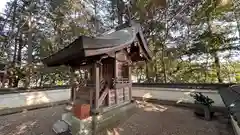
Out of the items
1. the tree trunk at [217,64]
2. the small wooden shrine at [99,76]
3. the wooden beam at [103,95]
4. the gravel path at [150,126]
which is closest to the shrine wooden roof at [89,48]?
the small wooden shrine at [99,76]

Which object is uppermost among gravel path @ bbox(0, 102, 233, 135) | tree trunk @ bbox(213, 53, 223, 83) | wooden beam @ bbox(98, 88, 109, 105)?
tree trunk @ bbox(213, 53, 223, 83)

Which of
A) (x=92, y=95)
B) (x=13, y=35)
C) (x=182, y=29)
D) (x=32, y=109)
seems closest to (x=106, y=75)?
(x=92, y=95)

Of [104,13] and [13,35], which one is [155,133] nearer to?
[104,13]

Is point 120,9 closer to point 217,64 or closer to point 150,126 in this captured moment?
point 217,64

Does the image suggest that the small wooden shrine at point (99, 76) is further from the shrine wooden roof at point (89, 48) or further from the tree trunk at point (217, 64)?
the tree trunk at point (217, 64)

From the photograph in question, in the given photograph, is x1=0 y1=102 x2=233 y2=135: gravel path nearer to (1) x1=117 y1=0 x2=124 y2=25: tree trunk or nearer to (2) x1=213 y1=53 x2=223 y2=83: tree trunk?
(2) x1=213 y1=53 x2=223 y2=83: tree trunk

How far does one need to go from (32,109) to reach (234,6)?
11032 mm

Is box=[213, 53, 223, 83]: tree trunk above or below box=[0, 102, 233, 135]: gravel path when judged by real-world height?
above

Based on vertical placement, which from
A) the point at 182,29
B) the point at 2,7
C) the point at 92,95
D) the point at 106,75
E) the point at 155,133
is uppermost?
the point at 2,7

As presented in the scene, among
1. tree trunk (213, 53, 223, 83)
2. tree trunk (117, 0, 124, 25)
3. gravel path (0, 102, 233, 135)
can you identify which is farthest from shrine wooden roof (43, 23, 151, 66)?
tree trunk (213, 53, 223, 83)

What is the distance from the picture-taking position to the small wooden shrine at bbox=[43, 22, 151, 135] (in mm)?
3545

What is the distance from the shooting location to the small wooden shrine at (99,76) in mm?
3545

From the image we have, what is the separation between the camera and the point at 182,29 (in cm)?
876

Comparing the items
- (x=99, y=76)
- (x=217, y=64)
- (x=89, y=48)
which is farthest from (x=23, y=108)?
(x=217, y=64)
